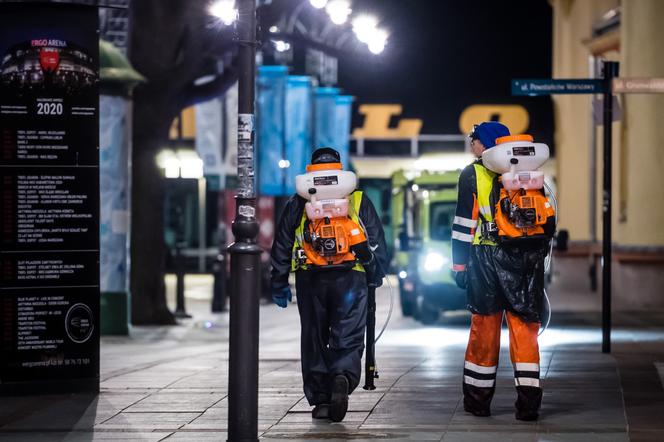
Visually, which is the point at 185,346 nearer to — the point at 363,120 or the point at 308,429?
the point at 308,429

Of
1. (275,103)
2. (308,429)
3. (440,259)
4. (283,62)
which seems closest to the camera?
(308,429)

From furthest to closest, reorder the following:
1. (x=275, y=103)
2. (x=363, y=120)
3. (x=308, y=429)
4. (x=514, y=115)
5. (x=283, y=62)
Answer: (x=363, y=120)
(x=514, y=115)
(x=283, y=62)
(x=275, y=103)
(x=308, y=429)

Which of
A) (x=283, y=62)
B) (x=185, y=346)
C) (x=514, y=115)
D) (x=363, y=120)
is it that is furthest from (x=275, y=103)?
(x=363, y=120)

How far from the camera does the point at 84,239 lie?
12.0 m

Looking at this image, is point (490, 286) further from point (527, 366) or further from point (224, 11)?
point (224, 11)

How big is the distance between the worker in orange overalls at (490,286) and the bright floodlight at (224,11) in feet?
37.7

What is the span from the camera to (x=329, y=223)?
1010 centimetres

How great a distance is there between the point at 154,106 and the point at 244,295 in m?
13.0

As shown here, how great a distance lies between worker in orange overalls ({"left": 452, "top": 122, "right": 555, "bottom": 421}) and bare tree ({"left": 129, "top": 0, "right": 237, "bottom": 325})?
38.2 ft

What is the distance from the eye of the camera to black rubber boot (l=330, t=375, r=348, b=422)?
9.81 meters

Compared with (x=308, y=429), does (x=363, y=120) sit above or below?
Answer: above

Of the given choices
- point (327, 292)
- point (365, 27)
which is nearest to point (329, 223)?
point (327, 292)

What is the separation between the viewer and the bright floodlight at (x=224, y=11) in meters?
21.2

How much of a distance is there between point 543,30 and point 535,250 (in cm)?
3802
